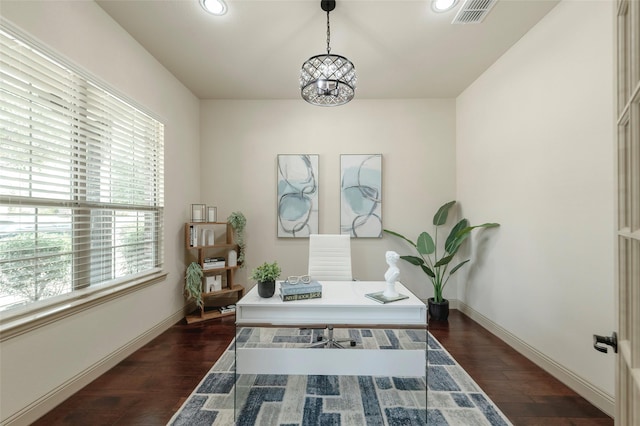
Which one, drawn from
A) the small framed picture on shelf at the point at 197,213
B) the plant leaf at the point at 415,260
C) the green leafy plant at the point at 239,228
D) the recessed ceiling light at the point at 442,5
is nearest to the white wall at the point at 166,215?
the small framed picture on shelf at the point at 197,213

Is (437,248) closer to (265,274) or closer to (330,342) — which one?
(330,342)

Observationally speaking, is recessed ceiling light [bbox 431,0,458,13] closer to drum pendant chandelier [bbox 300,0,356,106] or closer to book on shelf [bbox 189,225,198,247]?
drum pendant chandelier [bbox 300,0,356,106]

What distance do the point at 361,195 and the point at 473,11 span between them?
85.3 inches

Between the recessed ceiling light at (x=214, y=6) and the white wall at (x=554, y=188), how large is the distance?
8.49ft

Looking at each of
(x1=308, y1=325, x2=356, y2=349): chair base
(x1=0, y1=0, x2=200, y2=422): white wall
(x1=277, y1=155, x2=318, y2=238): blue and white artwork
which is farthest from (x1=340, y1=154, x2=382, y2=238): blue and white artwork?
(x1=0, y1=0, x2=200, y2=422): white wall

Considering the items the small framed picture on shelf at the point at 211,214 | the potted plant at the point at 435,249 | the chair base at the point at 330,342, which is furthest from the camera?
the small framed picture on shelf at the point at 211,214

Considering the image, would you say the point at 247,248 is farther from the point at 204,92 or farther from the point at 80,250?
the point at 204,92

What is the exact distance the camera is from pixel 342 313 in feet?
5.73

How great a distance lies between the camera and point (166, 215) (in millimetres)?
2971

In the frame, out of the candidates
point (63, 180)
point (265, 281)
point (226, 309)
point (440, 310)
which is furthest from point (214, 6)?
point (440, 310)

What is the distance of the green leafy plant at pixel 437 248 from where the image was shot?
A: 316cm

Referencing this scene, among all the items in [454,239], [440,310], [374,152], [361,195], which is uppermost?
[374,152]

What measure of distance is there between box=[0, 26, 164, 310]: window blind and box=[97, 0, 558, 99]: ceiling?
0.72 m

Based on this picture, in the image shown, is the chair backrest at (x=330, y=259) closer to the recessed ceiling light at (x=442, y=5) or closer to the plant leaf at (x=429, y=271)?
the plant leaf at (x=429, y=271)
